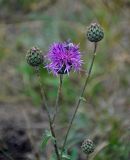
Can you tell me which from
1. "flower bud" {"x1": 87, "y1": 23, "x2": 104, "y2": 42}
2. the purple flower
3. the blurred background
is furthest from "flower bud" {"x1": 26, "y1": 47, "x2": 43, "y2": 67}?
the blurred background

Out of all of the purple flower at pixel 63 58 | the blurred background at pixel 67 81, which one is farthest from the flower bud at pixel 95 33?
the blurred background at pixel 67 81

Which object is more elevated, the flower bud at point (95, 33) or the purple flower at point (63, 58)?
the flower bud at point (95, 33)

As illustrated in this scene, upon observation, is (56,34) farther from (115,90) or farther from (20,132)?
(20,132)

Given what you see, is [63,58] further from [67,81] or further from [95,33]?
[67,81]

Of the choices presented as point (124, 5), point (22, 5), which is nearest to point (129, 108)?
point (124, 5)

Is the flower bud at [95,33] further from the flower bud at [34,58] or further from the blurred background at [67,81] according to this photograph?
the blurred background at [67,81]
